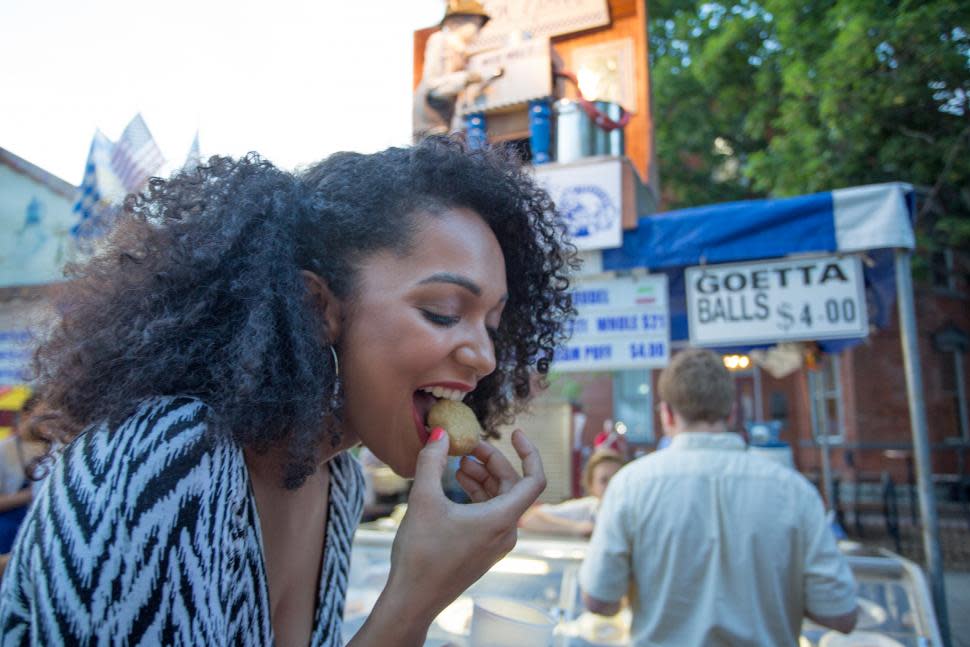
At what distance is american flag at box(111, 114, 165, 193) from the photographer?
16.4 feet

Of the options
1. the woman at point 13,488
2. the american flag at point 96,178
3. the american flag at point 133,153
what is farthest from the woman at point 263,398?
the american flag at point 96,178

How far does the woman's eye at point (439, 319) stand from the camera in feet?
4.22

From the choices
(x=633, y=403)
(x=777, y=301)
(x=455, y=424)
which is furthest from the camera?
(x=633, y=403)

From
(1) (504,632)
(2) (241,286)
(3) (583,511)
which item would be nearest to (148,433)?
(2) (241,286)

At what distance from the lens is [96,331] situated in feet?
3.84

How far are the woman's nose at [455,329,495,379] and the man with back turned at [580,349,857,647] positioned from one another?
1622 millimetres

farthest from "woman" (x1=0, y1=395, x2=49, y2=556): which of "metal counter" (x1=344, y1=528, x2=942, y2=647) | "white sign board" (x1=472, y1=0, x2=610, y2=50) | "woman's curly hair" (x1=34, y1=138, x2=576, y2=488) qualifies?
"white sign board" (x1=472, y1=0, x2=610, y2=50)

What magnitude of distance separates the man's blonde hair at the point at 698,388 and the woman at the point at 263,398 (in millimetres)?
1598

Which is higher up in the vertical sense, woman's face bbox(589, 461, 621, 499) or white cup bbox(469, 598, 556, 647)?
woman's face bbox(589, 461, 621, 499)

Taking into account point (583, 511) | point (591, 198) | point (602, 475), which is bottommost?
point (583, 511)

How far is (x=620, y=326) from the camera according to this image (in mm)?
4312

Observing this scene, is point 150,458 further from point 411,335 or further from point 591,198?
point 591,198

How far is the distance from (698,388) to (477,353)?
1.81m

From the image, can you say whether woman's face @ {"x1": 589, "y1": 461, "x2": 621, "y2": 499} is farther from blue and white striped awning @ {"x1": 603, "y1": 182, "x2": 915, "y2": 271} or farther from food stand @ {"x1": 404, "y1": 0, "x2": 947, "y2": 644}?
blue and white striped awning @ {"x1": 603, "y1": 182, "x2": 915, "y2": 271}
